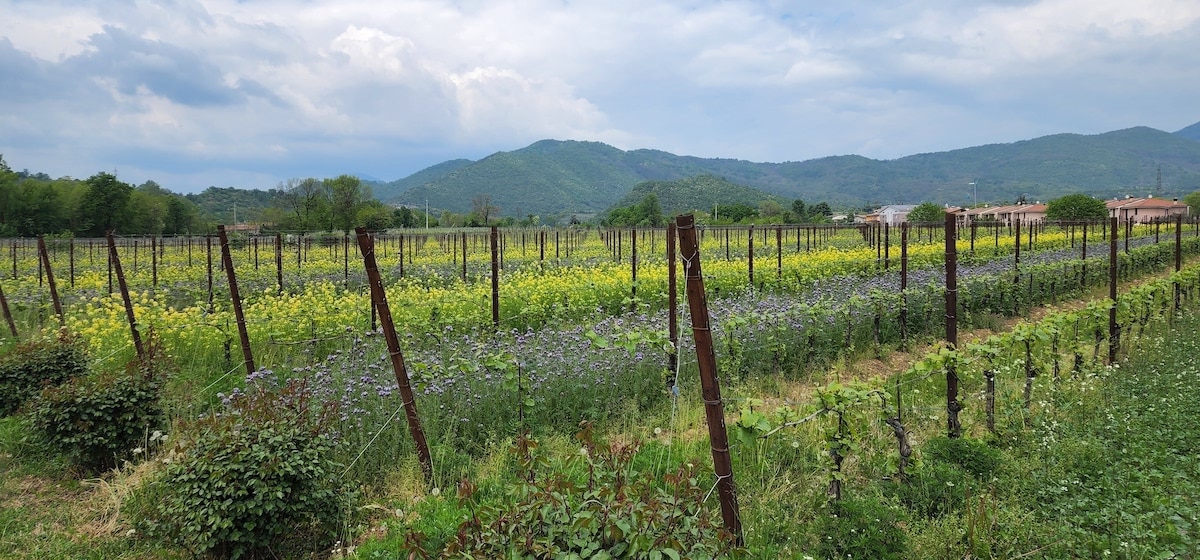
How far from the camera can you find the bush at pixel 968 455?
4.12 m

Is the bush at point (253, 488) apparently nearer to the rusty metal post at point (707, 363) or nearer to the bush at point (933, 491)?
the rusty metal post at point (707, 363)

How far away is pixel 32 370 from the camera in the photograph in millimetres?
6535

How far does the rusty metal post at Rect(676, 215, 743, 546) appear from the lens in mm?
2939

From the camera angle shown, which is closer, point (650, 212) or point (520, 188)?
point (650, 212)

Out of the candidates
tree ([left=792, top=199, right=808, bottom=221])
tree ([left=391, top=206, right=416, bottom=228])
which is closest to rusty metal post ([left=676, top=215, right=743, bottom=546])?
tree ([left=792, top=199, right=808, bottom=221])

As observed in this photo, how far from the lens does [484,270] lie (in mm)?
17344

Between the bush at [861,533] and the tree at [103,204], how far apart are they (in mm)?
59261

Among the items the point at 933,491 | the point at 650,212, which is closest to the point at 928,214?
the point at 650,212

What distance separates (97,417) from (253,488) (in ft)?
8.41

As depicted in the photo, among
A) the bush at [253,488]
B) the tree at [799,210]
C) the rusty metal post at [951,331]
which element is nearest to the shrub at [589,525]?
the bush at [253,488]

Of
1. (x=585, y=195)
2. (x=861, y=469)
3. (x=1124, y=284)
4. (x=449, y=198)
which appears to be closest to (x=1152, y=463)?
(x=861, y=469)

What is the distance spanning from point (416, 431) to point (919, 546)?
309 centimetres

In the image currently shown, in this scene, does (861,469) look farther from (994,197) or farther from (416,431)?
(994,197)

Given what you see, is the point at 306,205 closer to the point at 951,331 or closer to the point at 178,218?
the point at 178,218
